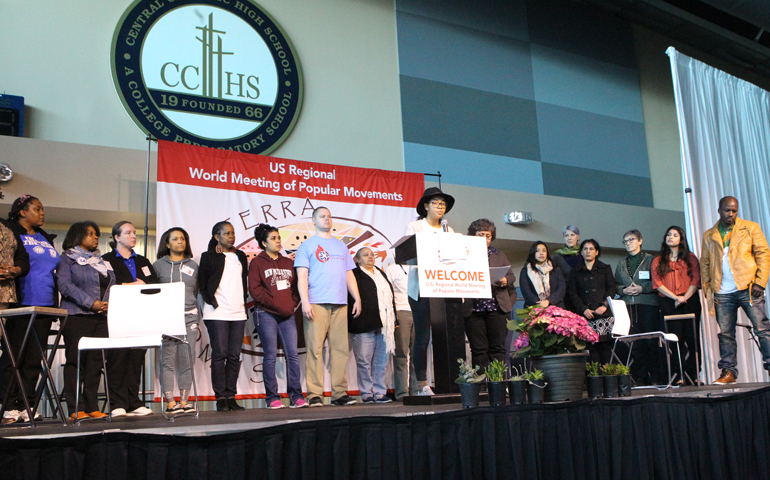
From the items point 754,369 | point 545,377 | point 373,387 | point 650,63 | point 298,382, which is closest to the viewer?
point 545,377

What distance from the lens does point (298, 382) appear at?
4.88 meters

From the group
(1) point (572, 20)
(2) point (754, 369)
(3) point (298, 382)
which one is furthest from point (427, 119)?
(2) point (754, 369)

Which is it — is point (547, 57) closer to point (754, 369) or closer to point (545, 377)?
point (754, 369)

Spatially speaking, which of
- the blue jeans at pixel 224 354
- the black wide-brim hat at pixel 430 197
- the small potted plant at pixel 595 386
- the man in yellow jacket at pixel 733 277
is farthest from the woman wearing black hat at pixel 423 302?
the man in yellow jacket at pixel 733 277

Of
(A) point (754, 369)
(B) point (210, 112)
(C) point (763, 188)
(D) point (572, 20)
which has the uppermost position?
(D) point (572, 20)

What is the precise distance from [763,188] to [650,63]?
311 centimetres

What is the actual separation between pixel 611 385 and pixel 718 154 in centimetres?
484

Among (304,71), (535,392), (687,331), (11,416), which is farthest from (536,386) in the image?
(304,71)

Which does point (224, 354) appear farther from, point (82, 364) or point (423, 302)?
point (423, 302)

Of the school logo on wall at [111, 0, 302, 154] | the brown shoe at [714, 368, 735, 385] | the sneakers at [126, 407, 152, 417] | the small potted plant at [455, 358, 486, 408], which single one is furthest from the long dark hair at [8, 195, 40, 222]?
the brown shoe at [714, 368, 735, 385]

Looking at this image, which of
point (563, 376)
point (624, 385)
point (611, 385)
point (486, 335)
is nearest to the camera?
point (563, 376)

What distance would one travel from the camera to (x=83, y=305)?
3945 mm

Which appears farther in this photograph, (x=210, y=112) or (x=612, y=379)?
(x=210, y=112)

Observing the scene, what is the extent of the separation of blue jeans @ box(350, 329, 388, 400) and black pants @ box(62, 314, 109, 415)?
214 cm
